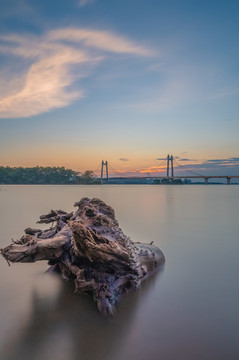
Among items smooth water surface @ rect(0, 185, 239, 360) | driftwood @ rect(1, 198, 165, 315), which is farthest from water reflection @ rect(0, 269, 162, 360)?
driftwood @ rect(1, 198, 165, 315)

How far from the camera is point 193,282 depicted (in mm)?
3840

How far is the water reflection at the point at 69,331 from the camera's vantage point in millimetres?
2193

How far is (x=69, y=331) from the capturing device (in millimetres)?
2484

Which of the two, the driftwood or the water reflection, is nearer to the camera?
the water reflection

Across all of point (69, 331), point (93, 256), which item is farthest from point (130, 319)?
point (93, 256)

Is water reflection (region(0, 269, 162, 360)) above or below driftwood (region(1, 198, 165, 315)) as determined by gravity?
below

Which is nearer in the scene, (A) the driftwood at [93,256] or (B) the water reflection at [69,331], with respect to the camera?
(B) the water reflection at [69,331]

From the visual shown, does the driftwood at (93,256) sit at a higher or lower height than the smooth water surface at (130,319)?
higher

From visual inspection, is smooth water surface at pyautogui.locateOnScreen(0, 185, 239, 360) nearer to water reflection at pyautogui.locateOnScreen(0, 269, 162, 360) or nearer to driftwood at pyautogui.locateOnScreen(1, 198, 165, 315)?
water reflection at pyautogui.locateOnScreen(0, 269, 162, 360)

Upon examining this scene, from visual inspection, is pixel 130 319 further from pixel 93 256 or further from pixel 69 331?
pixel 93 256

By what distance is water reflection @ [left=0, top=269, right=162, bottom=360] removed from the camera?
2.19 m

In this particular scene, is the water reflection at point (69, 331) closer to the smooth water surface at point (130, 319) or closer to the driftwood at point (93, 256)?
the smooth water surface at point (130, 319)

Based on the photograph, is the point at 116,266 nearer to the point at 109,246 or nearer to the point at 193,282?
the point at 109,246

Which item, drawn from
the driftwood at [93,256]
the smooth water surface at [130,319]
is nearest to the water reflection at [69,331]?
the smooth water surface at [130,319]
